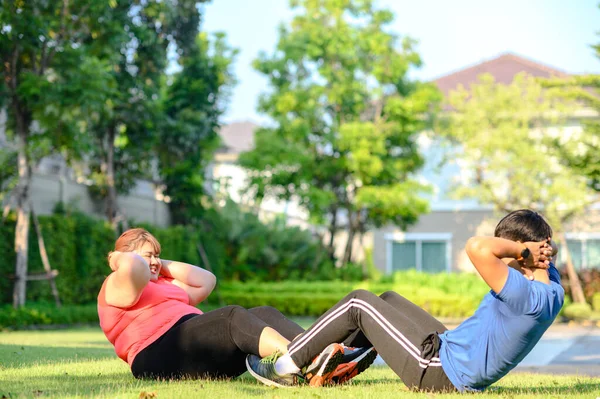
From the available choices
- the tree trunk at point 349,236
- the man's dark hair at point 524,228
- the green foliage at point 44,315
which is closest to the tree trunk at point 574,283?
the tree trunk at point 349,236

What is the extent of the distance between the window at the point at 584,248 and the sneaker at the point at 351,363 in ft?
94.6

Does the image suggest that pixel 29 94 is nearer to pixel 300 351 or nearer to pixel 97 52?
pixel 97 52

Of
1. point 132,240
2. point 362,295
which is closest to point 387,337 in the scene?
point 362,295

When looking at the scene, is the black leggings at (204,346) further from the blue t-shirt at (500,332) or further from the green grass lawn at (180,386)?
the blue t-shirt at (500,332)

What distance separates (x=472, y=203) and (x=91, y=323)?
20392 mm

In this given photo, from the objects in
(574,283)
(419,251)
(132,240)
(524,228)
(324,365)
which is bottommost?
(574,283)

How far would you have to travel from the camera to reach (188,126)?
83.5ft

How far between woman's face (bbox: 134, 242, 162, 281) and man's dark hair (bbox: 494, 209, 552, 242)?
2.50 meters

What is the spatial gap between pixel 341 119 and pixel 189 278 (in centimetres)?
2423

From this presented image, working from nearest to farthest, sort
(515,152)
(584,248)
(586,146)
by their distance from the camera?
1. (586,146)
2. (515,152)
3. (584,248)

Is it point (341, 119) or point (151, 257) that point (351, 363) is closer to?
point (151, 257)

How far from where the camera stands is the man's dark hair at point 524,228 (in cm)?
493

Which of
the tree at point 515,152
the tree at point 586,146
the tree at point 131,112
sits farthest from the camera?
the tree at point 515,152

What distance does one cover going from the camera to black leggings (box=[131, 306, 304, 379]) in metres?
5.79
